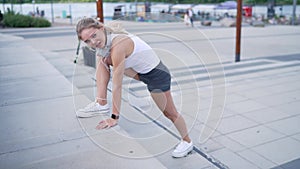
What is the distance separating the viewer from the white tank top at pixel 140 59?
2.52 m

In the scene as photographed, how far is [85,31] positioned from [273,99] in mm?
3778

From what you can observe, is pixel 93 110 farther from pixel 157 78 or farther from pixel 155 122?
pixel 157 78

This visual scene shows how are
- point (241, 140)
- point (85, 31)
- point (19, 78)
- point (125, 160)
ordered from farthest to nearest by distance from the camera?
point (19, 78) → point (241, 140) → point (125, 160) → point (85, 31)

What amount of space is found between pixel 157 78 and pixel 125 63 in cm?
34

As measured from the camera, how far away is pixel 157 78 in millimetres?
2686

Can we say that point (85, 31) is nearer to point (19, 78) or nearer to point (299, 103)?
point (299, 103)

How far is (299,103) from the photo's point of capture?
4.84 meters

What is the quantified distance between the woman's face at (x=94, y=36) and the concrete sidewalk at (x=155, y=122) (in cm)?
85

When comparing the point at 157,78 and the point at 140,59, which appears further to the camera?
the point at 157,78

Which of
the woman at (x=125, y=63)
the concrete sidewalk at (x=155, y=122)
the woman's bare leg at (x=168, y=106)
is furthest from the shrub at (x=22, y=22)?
the woman's bare leg at (x=168, y=106)

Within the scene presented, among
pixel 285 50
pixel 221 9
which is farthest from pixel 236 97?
pixel 221 9

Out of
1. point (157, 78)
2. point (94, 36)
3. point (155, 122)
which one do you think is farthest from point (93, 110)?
point (94, 36)

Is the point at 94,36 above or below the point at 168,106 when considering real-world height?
above

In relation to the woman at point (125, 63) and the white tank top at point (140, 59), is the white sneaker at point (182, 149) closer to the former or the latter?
the woman at point (125, 63)
